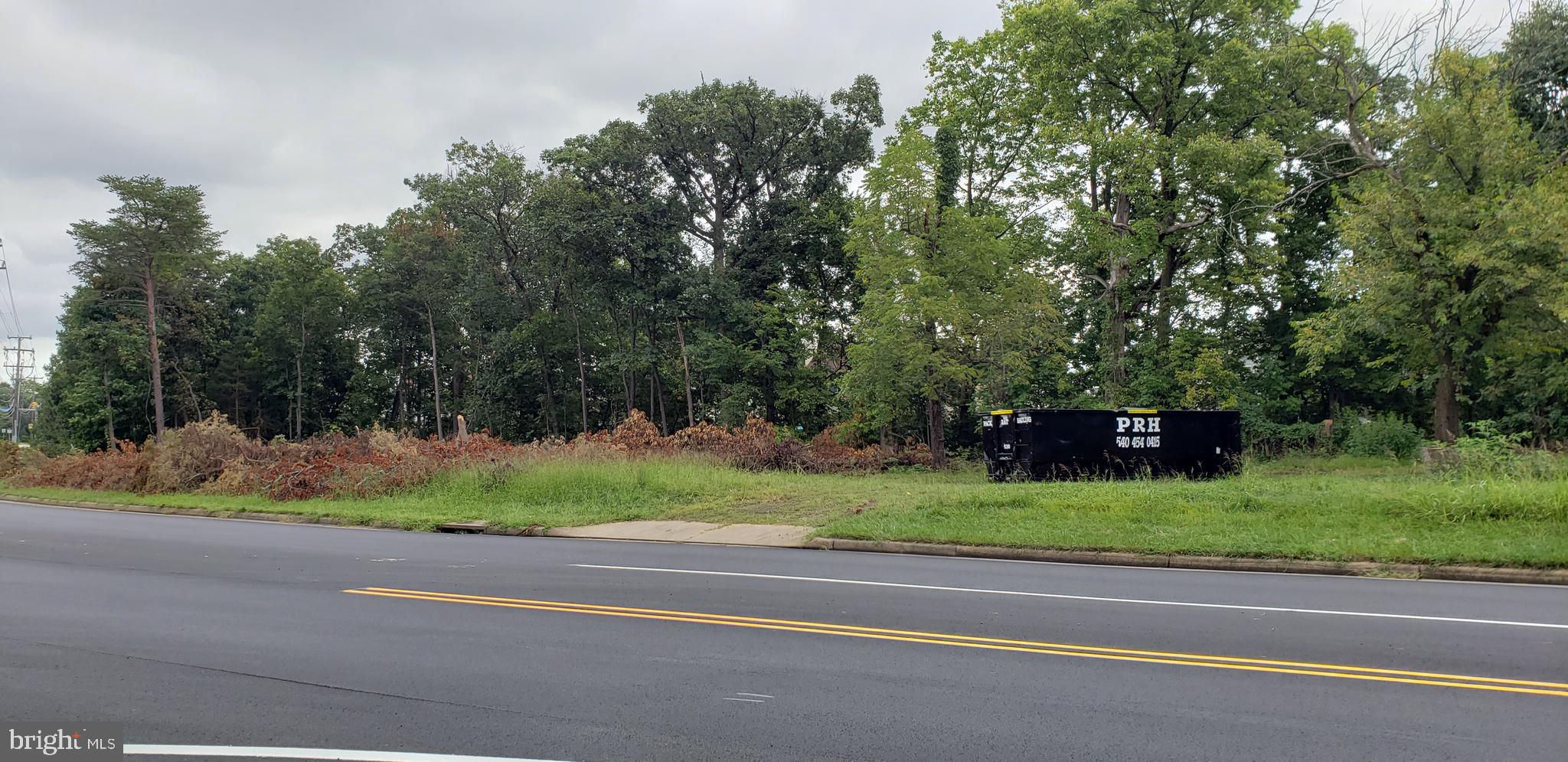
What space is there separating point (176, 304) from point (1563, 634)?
220 feet

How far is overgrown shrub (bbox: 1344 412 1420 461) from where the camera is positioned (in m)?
24.8

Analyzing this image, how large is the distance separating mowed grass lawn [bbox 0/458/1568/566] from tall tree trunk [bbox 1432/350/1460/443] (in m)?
2.11

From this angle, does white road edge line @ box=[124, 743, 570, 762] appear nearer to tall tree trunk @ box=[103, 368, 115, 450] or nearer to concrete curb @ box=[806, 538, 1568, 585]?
concrete curb @ box=[806, 538, 1568, 585]

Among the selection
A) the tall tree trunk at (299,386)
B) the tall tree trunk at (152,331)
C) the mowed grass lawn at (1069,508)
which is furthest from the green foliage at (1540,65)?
the tall tree trunk at (152,331)

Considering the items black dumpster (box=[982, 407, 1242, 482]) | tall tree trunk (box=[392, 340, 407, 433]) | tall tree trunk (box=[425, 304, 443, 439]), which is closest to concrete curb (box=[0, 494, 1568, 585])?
black dumpster (box=[982, 407, 1242, 482])

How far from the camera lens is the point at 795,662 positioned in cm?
638

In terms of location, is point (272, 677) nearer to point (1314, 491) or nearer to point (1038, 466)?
point (1314, 491)

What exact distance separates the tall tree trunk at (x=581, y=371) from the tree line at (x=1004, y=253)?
245mm

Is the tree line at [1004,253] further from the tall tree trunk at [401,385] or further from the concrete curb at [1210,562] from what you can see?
the concrete curb at [1210,562]

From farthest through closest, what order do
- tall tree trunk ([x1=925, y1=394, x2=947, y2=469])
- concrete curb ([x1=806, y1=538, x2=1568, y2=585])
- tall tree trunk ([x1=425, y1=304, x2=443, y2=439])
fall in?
tall tree trunk ([x1=425, y1=304, x2=443, y2=439]) → tall tree trunk ([x1=925, y1=394, x2=947, y2=469]) → concrete curb ([x1=806, y1=538, x2=1568, y2=585])

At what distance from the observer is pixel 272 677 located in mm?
5977

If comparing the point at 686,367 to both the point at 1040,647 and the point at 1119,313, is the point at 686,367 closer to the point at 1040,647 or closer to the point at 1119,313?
the point at 1119,313

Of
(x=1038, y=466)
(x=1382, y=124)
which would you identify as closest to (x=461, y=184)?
(x=1038, y=466)

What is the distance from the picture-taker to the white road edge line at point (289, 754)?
14.5 feet
